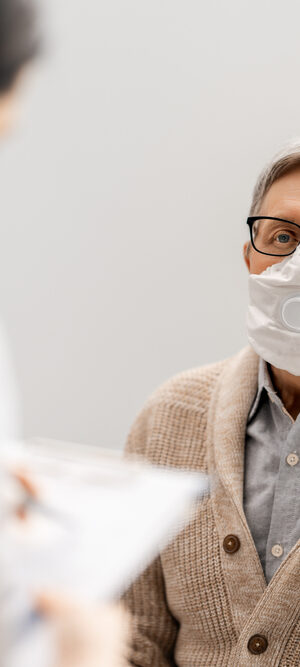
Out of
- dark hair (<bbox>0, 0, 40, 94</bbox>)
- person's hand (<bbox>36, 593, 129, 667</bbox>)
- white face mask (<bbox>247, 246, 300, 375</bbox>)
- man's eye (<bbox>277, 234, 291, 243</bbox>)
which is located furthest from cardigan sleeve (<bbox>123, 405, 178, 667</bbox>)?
dark hair (<bbox>0, 0, 40, 94</bbox>)

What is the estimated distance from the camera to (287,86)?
1178 millimetres

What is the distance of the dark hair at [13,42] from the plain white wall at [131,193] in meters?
0.72

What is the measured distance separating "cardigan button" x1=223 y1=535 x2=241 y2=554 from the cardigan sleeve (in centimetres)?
12

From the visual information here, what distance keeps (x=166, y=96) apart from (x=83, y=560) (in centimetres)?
102

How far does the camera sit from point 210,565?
84 cm

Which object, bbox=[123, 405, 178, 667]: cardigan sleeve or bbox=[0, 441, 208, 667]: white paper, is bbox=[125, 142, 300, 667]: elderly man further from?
bbox=[0, 441, 208, 667]: white paper

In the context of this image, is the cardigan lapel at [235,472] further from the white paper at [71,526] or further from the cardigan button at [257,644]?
the white paper at [71,526]

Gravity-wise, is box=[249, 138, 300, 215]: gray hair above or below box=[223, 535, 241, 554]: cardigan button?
above

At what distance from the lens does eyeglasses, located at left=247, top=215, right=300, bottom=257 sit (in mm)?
838

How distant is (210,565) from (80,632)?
1.57 feet

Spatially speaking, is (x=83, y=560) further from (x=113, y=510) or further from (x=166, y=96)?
(x=166, y=96)

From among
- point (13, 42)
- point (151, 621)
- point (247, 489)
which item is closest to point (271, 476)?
point (247, 489)

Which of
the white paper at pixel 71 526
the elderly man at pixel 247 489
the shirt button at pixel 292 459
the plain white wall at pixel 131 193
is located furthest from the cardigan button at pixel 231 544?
the plain white wall at pixel 131 193

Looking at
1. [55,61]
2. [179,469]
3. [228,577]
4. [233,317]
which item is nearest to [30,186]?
[55,61]
